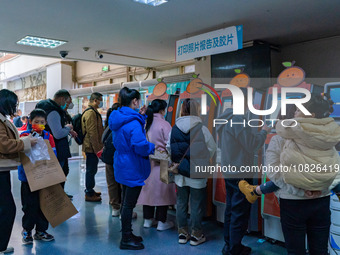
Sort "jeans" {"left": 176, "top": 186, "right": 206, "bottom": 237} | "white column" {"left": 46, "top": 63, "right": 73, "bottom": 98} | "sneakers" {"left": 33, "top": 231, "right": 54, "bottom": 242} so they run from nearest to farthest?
"jeans" {"left": 176, "top": 186, "right": 206, "bottom": 237} < "sneakers" {"left": 33, "top": 231, "right": 54, "bottom": 242} < "white column" {"left": 46, "top": 63, "right": 73, "bottom": 98}

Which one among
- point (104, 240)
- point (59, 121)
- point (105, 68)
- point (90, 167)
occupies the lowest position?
point (104, 240)

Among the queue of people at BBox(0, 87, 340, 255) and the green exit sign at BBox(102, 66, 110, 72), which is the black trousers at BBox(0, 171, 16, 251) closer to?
the queue of people at BBox(0, 87, 340, 255)

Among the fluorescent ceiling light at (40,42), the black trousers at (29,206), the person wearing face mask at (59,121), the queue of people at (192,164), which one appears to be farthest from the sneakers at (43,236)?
the fluorescent ceiling light at (40,42)

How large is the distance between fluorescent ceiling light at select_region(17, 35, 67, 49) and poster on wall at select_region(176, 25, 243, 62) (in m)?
2.16

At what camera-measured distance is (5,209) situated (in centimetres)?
233

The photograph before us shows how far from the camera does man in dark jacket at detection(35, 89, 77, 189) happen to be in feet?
10.8

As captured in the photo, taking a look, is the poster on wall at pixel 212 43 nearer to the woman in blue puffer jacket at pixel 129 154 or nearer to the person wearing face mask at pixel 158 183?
the person wearing face mask at pixel 158 183

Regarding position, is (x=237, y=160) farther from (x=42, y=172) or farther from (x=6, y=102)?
(x=6, y=102)

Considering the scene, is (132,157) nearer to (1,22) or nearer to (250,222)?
(250,222)

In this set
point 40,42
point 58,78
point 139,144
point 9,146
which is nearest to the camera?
point 9,146

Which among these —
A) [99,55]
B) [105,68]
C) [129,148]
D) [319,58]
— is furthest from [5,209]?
[105,68]

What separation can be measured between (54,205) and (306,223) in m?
2.15

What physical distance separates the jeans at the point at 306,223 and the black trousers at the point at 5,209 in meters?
2.05

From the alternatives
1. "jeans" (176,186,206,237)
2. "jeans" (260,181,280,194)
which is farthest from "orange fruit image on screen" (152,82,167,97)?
"jeans" (260,181,280,194)
